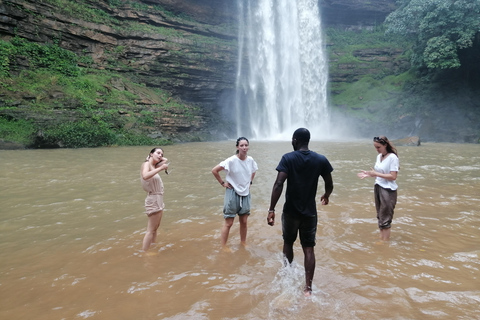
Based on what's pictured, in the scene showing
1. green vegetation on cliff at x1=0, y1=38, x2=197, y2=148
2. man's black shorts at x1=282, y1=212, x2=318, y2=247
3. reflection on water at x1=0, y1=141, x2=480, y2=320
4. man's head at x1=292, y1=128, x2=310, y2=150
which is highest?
green vegetation on cliff at x1=0, y1=38, x2=197, y2=148

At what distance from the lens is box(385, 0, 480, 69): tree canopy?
Result: 24625 millimetres

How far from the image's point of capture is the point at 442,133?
27.5 metres

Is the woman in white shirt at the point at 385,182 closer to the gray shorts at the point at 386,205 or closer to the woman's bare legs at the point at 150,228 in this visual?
the gray shorts at the point at 386,205

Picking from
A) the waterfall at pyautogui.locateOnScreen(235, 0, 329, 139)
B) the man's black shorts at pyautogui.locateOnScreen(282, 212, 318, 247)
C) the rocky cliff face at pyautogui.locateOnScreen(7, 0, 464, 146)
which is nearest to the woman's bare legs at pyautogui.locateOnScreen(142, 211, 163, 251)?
the man's black shorts at pyautogui.locateOnScreen(282, 212, 318, 247)

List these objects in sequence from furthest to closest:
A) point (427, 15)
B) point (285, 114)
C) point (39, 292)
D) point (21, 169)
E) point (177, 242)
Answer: point (285, 114)
point (427, 15)
point (21, 169)
point (177, 242)
point (39, 292)

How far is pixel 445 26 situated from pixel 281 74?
51.1 ft

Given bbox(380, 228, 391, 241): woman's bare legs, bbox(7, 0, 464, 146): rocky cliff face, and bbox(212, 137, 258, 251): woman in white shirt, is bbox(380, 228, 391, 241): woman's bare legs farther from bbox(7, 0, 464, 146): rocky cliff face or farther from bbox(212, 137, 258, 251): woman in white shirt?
bbox(7, 0, 464, 146): rocky cliff face

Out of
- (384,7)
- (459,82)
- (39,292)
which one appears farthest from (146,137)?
(384,7)

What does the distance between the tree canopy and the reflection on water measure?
23.4 meters

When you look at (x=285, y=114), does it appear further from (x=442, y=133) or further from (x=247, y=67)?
(x=442, y=133)

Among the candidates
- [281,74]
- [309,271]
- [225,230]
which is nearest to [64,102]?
[225,230]

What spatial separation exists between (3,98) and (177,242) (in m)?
19.6

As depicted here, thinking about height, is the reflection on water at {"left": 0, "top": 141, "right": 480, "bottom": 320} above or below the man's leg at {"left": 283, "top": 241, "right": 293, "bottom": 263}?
below

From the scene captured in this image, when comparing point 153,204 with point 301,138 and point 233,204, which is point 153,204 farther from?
point 301,138
